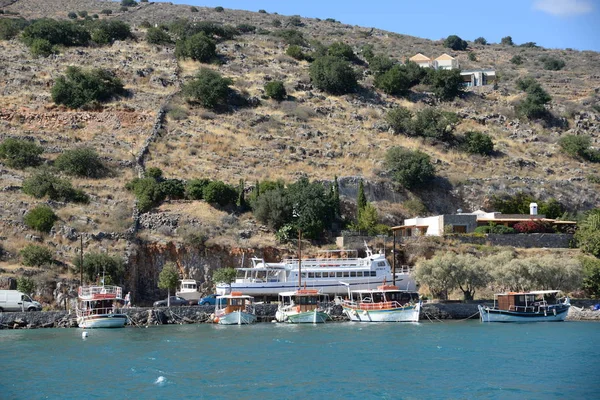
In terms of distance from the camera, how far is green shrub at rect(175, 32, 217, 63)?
104625mm

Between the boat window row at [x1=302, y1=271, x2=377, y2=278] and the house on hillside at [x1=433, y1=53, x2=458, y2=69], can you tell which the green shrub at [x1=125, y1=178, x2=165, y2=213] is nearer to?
the boat window row at [x1=302, y1=271, x2=377, y2=278]

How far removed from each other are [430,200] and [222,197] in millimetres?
21458

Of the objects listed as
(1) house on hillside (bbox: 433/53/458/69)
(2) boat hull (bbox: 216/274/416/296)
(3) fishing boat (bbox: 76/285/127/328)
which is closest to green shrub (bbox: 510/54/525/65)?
(1) house on hillside (bbox: 433/53/458/69)

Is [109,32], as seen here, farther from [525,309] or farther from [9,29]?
[525,309]

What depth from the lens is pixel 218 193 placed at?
243 feet

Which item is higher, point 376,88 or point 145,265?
point 376,88

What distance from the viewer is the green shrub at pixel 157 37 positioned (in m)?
109

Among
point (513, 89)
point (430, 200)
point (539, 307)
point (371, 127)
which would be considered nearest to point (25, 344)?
point (539, 307)

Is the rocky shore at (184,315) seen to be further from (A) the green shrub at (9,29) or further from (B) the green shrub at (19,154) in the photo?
(A) the green shrub at (9,29)

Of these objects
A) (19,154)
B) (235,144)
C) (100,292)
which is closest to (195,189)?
(235,144)

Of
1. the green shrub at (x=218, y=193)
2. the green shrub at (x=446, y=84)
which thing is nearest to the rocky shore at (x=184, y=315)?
the green shrub at (x=218, y=193)

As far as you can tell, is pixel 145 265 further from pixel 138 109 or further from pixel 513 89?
pixel 513 89

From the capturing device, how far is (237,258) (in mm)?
69312

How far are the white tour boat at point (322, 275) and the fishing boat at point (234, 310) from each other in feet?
13.9
